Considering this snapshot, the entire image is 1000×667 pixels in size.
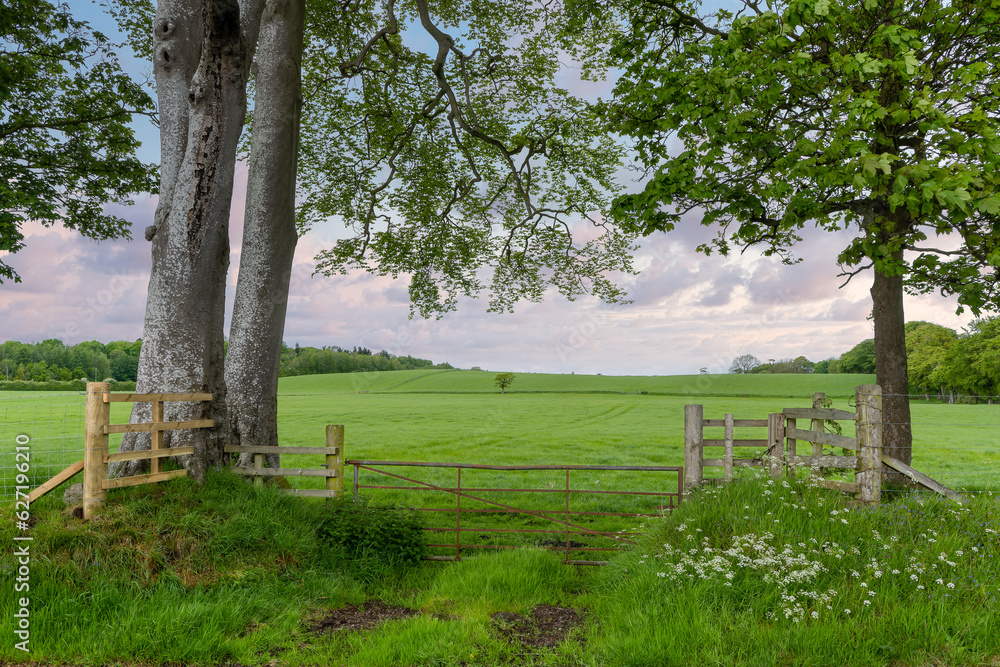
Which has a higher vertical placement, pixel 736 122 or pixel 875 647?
pixel 736 122

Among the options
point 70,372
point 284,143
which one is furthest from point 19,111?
point 70,372

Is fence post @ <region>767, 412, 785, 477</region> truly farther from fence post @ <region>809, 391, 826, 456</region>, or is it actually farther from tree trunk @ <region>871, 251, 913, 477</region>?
tree trunk @ <region>871, 251, 913, 477</region>

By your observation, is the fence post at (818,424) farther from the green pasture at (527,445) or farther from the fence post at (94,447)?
the fence post at (94,447)

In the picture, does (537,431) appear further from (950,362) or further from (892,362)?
(950,362)

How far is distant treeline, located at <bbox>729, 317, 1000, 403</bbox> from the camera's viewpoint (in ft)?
172

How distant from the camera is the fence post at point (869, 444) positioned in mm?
8359

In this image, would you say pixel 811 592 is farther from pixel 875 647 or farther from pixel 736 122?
pixel 736 122

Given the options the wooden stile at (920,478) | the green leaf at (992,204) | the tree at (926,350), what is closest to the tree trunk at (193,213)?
the wooden stile at (920,478)

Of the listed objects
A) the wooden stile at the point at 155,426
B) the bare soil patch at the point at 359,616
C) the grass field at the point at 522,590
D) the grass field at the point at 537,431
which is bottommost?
the grass field at the point at 537,431

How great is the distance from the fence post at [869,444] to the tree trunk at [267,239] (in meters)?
9.57

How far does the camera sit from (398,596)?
7273 millimetres

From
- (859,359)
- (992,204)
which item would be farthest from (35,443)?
(859,359)

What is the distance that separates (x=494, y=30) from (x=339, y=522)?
14.8 metres

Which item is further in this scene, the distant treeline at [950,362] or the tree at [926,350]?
the tree at [926,350]
